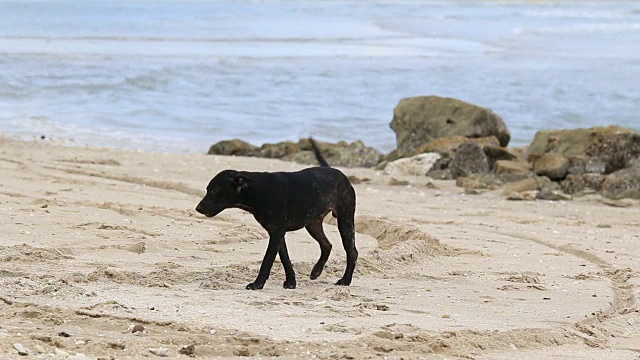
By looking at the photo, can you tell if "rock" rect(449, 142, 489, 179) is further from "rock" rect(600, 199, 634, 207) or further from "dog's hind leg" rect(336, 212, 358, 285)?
"dog's hind leg" rect(336, 212, 358, 285)

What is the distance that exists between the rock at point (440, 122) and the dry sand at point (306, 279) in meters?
5.02

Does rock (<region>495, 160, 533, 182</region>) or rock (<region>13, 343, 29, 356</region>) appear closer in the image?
rock (<region>13, 343, 29, 356</region>)

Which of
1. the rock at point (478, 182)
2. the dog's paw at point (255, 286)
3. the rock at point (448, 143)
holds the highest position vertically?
the dog's paw at point (255, 286)

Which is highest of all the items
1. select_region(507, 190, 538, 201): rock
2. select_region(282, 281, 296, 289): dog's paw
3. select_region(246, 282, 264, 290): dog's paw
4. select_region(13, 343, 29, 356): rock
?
select_region(13, 343, 29, 356): rock

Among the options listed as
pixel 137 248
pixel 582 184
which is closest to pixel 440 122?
pixel 582 184

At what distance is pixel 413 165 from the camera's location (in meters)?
15.4

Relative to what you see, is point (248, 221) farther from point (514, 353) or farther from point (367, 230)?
point (514, 353)

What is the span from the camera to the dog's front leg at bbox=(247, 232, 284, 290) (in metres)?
6.97

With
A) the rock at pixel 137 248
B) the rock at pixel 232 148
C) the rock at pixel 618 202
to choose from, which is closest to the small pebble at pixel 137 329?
the rock at pixel 137 248

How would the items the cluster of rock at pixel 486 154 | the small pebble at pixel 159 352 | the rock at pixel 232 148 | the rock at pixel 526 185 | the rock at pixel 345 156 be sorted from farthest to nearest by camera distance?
the rock at pixel 232 148
the rock at pixel 345 156
the cluster of rock at pixel 486 154
the rock at pixel 526 185
the small pebble at pixel 159 352

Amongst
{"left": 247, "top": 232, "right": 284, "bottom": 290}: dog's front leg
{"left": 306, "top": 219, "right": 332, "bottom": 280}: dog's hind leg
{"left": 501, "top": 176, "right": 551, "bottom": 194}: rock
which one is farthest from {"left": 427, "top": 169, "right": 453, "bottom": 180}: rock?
{"left": 247, "top": 232, "right": 284, "bottom": 290}: dog's front leg

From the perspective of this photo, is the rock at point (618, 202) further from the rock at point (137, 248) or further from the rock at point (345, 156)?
the rock at point (137, 248)

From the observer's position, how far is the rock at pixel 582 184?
45.3ft

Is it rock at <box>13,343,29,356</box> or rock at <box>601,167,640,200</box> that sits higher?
rock at <box>13,343,29,356</box>
